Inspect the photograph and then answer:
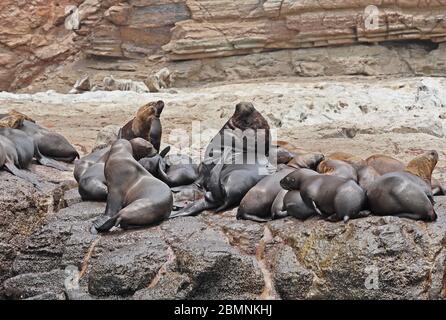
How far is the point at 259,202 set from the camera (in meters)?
7.46

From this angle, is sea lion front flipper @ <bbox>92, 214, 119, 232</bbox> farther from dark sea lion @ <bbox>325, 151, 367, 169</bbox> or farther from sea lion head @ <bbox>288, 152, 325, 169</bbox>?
dark sea lion @ <bbox>325, 151, 367, 169</bbox>

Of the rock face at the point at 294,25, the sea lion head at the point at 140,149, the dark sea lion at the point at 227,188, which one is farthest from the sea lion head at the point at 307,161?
the rock face at the point at 294,25

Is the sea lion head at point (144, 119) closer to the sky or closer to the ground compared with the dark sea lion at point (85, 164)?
closer to the sky

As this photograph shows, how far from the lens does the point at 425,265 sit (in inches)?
247

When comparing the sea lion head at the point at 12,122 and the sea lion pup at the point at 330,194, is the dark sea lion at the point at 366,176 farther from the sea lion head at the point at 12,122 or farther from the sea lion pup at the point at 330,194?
the sea lion head at the point at 12,122

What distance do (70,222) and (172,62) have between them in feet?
38.0

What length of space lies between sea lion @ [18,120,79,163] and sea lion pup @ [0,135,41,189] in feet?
2.91

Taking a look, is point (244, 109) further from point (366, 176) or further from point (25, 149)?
point (25, 149)

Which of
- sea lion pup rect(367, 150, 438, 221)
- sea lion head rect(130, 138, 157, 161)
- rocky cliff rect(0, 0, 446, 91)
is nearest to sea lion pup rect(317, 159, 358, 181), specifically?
sea lion pup rect(367, 150, 438, 221)

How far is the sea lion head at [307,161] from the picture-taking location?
820 cm

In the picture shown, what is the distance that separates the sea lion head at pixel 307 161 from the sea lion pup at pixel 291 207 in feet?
2.70

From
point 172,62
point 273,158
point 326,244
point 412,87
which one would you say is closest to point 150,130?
point 273,158

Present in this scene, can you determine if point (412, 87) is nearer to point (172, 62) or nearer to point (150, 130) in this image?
point (172, 62)
